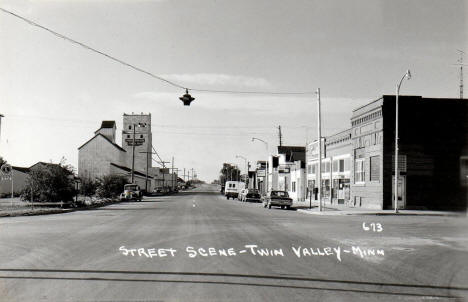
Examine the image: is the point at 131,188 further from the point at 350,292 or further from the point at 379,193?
the point at 350,292

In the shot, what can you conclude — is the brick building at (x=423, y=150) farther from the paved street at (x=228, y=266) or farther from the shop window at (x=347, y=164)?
the paved street at (x=228, y=266)

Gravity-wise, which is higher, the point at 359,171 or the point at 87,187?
the point at 359,171

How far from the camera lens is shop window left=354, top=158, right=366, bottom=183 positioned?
44.2 meters

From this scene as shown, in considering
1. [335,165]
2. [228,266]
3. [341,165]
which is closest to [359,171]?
[341,165]

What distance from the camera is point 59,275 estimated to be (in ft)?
31.8

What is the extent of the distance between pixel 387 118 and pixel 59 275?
34535 mm

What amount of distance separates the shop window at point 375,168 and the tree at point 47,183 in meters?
25.9

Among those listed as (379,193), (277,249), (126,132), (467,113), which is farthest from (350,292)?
(126,132)

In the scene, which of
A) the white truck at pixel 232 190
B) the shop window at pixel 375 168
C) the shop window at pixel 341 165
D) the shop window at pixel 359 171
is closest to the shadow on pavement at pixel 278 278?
the shop window at pixel 375 168

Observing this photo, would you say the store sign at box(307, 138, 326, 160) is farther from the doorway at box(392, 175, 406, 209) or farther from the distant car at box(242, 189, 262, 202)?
the doorway at box(392, 175, 406, 209)

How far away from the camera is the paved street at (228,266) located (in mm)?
8297

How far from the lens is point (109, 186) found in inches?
2473

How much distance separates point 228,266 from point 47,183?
34.9 m

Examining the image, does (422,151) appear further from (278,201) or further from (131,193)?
(131,193)
